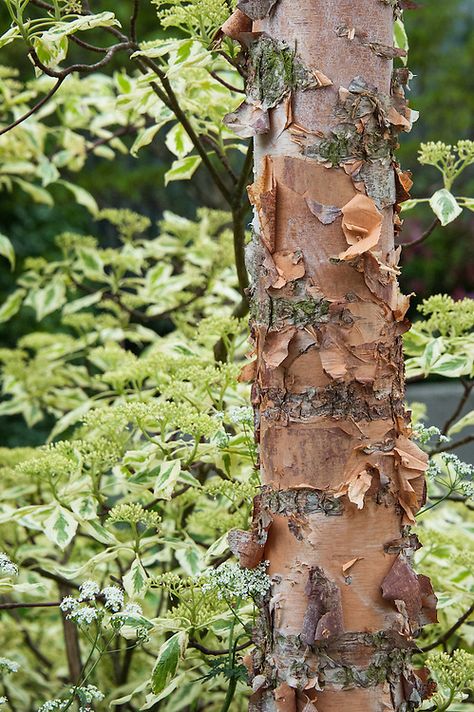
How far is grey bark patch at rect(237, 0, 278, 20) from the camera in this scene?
0.99 metres

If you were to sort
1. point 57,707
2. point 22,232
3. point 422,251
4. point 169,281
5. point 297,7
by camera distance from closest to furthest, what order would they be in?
point 297,7 < point 57,707 < point 169,281 < point 22,232 < point 422,251

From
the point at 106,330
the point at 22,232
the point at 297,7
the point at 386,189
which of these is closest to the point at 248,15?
the point at 297,7

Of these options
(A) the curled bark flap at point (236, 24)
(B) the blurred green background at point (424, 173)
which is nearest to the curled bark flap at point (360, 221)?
(A) the curled bark flap at point (236, 24)

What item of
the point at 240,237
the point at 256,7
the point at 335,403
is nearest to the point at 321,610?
the point at 335,403

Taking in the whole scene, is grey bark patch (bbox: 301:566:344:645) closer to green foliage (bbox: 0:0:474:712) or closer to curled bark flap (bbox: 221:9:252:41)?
green foliage (bbox: 0:0:474:712)

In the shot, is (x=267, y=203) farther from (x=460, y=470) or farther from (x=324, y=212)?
(x=460, y=470)

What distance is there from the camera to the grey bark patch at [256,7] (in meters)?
0.99

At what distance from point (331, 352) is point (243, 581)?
287 mm

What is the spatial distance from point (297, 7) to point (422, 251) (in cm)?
582

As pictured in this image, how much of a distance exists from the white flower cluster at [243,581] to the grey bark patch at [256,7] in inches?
24.7

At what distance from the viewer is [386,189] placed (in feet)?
3.33

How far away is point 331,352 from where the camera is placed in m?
0.98

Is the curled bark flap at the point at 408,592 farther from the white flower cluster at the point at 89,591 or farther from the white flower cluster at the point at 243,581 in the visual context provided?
the white flower cluster at the point at 89,591

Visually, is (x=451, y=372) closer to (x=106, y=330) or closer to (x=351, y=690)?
(x=351, y=690)
